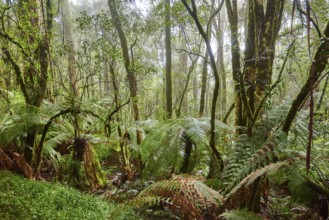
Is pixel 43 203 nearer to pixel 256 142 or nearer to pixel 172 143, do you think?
pixel 172 143

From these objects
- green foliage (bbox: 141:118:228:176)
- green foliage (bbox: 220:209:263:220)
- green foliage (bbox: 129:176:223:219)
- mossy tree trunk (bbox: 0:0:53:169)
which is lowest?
green foliage (bbox: 220:209:263:220)

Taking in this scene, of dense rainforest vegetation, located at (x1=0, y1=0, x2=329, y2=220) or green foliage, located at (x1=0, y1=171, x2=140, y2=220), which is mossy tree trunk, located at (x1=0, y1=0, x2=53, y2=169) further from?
green foliage, located at (x1=0, y1=171, x2=140, y2=220)

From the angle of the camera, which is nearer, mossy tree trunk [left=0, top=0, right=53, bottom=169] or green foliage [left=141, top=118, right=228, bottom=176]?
green foliage [left=141, top=118, right=228, bottom=176]

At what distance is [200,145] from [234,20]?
7.43 feet

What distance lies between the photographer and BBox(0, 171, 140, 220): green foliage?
267 cm

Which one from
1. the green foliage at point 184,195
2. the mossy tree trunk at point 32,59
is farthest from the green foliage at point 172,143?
the mossy tree trunk at point 32,59

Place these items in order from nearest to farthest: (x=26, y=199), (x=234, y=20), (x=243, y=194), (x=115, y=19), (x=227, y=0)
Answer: (x=243, y=194) → (x=26, y=199) → (x=227, y=0) → (x=234, y=20) → (x=115, y=19)

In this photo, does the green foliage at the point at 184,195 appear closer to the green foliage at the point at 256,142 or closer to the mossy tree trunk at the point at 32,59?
the green foliage at the point at 256,142

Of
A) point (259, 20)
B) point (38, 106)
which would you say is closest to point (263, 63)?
point (259, 20)

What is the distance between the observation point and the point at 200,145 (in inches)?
141

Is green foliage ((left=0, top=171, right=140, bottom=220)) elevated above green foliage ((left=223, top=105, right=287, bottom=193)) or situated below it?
below

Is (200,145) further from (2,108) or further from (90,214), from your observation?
(2,108)

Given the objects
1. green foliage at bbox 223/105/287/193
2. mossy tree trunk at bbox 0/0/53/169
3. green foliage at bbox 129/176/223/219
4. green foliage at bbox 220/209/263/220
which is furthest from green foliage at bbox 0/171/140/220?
green foliage at bbox 223/105/287/193

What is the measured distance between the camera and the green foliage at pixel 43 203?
2.67 m
